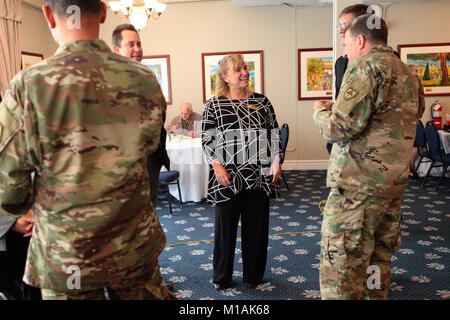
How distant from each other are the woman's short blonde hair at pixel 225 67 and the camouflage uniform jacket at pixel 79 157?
4.57 feet

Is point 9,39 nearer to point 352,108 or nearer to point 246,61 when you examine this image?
point 246,61

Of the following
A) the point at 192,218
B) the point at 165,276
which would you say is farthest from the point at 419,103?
the point at 192,218

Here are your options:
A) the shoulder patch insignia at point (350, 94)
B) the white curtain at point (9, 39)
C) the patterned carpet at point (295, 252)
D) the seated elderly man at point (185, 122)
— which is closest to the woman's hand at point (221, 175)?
the patterned carpet at point (295, 252)

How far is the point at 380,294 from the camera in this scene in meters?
1.96

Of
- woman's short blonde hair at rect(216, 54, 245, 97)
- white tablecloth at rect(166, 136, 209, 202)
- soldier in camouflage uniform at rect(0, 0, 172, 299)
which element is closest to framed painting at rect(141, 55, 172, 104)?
white tablecloth at rect(166, 136, 209, 202)

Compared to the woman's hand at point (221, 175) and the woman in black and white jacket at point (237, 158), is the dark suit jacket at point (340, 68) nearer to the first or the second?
the woman in black and white jacket at point (237, 158)

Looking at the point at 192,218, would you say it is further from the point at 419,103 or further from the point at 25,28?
the point at 25,28

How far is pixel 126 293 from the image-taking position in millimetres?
1263

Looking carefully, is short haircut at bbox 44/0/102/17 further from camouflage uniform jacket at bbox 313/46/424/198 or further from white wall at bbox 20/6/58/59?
white wall at bbox 20/6/58/59

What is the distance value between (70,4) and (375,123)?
1.30 meters

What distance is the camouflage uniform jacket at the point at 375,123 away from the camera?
66.7 inches

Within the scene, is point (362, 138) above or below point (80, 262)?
above

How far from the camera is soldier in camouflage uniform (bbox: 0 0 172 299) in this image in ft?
3.51

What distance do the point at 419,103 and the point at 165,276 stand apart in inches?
83.2
